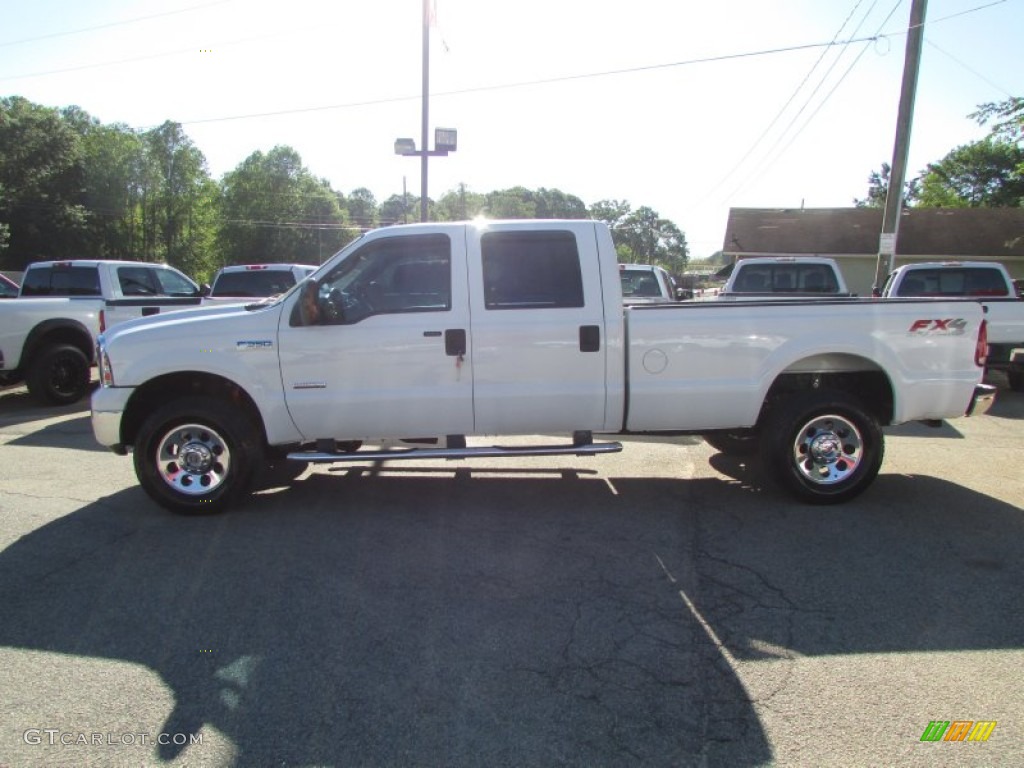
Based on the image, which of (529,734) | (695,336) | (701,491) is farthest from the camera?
(701,491)

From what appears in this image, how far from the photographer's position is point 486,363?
5.04 meters

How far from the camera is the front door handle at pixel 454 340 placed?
4.98m

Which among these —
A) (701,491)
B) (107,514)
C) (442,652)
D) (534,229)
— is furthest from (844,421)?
A: (107,514)

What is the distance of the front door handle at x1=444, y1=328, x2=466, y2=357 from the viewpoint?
16.3 ft

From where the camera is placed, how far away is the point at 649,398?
516cm

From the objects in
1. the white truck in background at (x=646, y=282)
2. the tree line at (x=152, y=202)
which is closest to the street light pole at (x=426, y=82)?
the white truck in background at (x=646, y=282)

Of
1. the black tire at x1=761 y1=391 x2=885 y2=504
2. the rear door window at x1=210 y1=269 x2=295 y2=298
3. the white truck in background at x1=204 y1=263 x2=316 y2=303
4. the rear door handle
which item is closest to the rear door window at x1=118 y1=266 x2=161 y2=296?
the white truck in background at x1=204 y1=263 x2=316 y2=303

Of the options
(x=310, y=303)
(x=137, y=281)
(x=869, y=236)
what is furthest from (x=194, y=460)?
(x=869, y=236)

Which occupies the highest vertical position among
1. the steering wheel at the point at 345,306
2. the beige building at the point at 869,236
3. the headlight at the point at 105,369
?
the beige building at the point at 869,236

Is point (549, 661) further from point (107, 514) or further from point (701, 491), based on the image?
point (107, 514)

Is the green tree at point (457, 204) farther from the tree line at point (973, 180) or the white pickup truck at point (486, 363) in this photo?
the white pickup truck at point (486, 363)

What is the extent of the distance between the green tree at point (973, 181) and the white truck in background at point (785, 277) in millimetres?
41775

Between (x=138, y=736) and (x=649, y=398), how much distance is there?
376 cm
